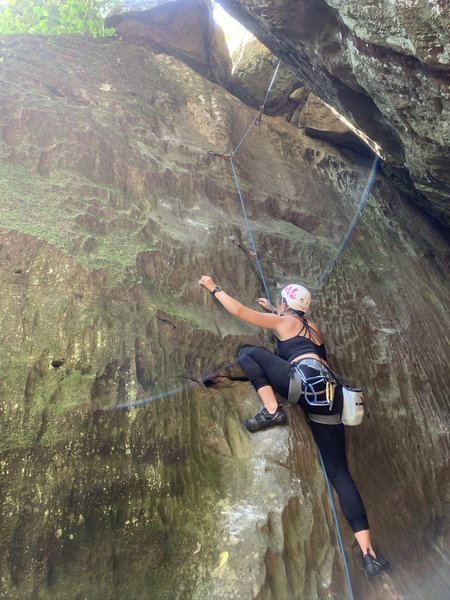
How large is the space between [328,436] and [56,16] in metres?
11.5

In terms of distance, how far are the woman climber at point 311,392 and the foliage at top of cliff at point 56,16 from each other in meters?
8.19

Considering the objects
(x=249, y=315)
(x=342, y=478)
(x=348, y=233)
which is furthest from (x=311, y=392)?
(x=348, y=233)

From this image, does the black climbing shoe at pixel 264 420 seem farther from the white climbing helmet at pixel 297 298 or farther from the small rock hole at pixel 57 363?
the small rock hole at pixel 57 363

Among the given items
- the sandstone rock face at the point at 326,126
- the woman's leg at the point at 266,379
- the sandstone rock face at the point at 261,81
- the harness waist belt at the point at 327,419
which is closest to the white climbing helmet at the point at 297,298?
the woman's leg at the point at 266,379

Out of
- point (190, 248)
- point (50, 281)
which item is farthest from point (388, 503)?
point (50, 281)

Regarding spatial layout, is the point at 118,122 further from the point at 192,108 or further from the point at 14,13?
the point at 14,13

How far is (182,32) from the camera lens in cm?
1094

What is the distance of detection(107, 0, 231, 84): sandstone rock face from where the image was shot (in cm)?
1060

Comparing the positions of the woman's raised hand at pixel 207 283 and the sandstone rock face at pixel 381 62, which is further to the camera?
the woman's raised hand at pixel 207 283

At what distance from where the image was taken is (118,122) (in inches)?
302

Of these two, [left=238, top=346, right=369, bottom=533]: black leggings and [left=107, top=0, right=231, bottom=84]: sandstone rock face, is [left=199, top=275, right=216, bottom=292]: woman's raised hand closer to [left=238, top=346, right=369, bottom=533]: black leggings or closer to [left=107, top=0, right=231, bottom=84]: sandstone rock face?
[left=238, top=346, right=369, bottom=533]: black leggings

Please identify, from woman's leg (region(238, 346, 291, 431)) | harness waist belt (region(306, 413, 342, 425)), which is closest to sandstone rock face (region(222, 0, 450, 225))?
woman's leg (region(238, 346, 291, 431))

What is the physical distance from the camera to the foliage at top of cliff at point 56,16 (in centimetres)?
1046

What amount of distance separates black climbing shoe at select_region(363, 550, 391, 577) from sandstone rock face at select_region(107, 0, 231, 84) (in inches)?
404
